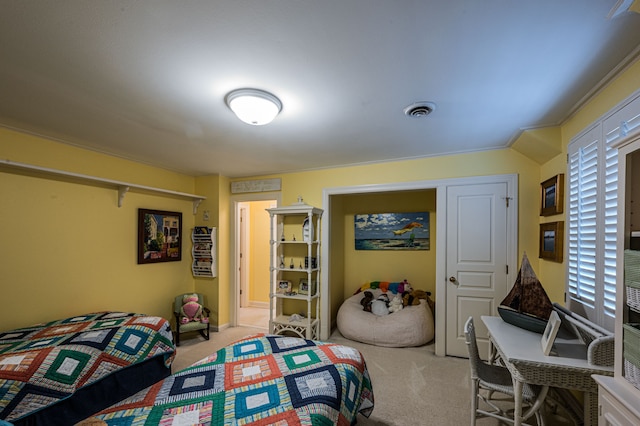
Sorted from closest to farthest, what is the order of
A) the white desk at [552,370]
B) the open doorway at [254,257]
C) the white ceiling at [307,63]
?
the white ceiling at [307,63] < the white desk at [552,370] < the open doorway at [254,257]

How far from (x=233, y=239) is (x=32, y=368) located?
109 inches

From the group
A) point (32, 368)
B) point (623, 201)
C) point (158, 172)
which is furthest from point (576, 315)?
point (158, 172)

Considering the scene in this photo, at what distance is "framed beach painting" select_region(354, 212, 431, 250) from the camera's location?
461cm

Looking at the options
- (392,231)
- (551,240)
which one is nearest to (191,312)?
(392,231)

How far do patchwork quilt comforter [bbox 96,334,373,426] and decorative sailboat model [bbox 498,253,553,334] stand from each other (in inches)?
49.3

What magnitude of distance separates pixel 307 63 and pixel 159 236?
338 cm

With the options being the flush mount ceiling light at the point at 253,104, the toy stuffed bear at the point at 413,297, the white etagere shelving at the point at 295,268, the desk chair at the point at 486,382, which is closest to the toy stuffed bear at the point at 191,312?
the white etagere shelving at the point at 295,268

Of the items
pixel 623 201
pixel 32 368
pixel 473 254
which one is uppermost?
pixel 623 201

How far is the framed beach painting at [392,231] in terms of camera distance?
15.1 feet

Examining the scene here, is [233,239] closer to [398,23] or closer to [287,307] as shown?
[287,307]

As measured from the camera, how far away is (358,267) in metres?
4.99

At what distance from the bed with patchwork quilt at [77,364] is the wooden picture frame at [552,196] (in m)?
3.89

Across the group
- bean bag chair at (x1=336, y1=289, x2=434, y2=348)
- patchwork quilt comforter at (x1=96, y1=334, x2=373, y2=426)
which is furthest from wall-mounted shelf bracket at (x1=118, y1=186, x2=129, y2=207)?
bean bag chair at (x1=336, y1=289, x2=434, y2=348)

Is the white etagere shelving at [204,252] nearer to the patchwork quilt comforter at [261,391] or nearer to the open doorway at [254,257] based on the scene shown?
the open doorway at [254,257]
